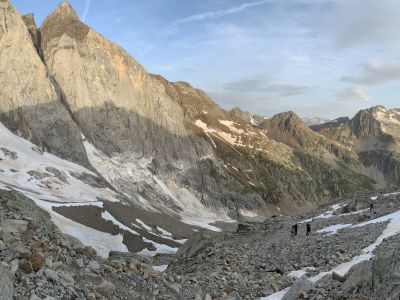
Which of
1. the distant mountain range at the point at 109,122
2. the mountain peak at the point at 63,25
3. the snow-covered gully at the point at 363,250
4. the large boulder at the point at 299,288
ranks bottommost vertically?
the snow-covered gully at the point at 363,250

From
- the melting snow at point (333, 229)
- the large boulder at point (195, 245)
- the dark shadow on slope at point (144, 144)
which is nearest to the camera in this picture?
the large boulder at point (195, 245)

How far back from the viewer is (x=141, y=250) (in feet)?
225

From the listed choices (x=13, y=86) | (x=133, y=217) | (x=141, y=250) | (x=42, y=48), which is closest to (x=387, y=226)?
(x=141, y=250)

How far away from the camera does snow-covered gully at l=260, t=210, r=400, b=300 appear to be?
19.4 m

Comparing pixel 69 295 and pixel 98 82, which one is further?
pixel 98 82

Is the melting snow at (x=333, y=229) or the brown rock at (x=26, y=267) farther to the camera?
the melting snow at (x=333, y=229)

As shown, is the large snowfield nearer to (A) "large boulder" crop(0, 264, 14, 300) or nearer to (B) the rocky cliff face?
(B) the rocky cliff face

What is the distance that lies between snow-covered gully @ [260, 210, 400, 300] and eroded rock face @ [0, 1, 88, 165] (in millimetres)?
100412

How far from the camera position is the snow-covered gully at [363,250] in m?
19.4

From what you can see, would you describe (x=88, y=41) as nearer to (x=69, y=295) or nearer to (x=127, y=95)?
(x=127, y=95)

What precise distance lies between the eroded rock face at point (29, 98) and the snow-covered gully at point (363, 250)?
329 feet

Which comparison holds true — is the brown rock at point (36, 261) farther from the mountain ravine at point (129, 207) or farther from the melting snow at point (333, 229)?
the melting snow at point (333, 229)

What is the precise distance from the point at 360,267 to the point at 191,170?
525ft

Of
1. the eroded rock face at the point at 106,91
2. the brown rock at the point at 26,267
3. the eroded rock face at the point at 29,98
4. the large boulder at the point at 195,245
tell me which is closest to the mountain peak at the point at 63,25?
the eroded rock face at the point at 106,91
